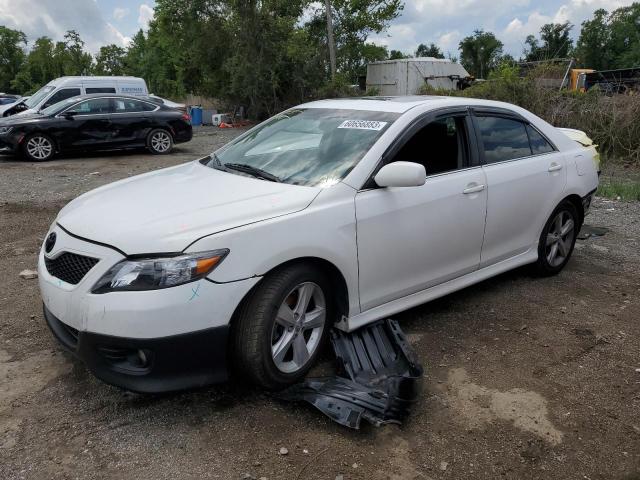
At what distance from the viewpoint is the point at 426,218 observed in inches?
147

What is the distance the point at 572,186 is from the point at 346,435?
3.27 metres

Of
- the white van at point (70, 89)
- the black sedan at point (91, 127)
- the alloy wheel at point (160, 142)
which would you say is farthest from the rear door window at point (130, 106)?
the white van at point (70, 89)

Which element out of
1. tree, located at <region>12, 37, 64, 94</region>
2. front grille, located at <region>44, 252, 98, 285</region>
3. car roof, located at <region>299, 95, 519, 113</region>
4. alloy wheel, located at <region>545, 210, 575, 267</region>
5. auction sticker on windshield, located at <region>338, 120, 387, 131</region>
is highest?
tree, located at <region>12, 37, 64, 94</region>

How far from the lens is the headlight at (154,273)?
2.73m

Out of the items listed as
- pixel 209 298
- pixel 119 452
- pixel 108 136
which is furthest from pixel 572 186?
pixel 108 136

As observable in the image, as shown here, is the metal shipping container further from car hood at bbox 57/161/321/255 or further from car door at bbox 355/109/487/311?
car hood at bbox 57/161/321/255

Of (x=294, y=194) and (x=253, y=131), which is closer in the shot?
(x=294, y=194)

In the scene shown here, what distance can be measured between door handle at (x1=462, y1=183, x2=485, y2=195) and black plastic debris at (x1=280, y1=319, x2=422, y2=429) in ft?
3.62

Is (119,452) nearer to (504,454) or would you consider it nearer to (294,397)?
(294,397)

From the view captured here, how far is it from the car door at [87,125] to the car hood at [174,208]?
967 cm

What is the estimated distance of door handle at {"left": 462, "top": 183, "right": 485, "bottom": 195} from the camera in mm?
3998

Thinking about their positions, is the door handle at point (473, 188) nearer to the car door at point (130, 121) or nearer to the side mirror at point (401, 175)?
the side mirror at point (401, 175)

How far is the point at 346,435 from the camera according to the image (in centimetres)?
288

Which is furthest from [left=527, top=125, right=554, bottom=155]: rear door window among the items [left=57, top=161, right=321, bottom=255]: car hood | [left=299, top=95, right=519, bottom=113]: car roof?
[left=57, top=161, right=321, bottom=255]: car hood
